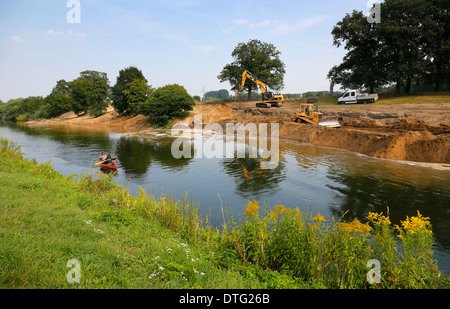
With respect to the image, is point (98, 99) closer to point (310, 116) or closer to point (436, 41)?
point (310, 116)

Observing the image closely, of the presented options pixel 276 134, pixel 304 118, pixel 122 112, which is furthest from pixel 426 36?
pixel 122 112

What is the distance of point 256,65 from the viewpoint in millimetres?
52000

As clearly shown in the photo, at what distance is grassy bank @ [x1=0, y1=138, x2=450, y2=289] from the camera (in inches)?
173

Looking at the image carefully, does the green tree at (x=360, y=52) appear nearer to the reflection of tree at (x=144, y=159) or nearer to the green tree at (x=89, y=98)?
the reflection of tree at (x=144, y=159)

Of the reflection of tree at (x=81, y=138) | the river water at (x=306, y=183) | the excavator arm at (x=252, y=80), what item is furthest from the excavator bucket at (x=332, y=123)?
the reflection of tree at (x=81, y=138)

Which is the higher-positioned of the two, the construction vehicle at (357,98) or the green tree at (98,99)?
the green tree at (98,99)

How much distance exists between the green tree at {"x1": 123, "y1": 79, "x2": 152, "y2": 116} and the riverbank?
22904mm

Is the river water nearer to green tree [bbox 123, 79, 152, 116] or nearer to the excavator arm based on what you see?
the excavator arm

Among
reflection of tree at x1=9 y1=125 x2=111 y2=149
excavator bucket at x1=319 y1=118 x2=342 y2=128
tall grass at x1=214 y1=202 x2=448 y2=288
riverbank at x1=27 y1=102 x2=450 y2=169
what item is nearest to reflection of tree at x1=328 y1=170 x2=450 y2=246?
tall grass at x1=214 y1=202 x2=448 y2=288

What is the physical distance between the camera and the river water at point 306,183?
10336mm

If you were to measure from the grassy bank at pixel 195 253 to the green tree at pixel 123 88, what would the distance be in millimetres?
56736

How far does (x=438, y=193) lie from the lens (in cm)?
1180
